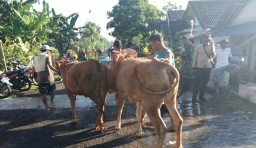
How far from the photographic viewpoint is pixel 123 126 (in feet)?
19.1

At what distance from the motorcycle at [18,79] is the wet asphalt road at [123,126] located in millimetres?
2695

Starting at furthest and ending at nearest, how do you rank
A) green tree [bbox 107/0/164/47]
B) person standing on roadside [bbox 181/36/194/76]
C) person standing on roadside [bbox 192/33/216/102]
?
green tree [bbox 107/0/164/47] < person standing on roadside [bbox 181/36/194/76] < person standing on roadside [bbox 192/33/216/102]

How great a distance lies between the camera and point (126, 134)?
5285 millimetres

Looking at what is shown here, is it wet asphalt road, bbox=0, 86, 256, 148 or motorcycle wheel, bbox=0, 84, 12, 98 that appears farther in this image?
motorcycle wheel, bbox=0, 84, 12, 98

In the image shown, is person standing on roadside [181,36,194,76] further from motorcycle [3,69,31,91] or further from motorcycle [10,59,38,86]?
motorcycle [3,69,31,91]

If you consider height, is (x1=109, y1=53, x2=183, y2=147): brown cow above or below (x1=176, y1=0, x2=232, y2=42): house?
below

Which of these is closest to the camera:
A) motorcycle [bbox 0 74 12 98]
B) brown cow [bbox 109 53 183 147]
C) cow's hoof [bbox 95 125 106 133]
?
brown cow [bbox 109 53 183 147]

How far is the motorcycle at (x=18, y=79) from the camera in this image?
10.6 m

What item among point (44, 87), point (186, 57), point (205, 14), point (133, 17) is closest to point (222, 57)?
point (186, 57)

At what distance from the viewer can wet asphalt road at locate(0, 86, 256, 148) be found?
4.84m

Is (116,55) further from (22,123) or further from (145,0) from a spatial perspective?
(145,0)

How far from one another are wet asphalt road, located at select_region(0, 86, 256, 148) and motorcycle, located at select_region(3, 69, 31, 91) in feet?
8.84

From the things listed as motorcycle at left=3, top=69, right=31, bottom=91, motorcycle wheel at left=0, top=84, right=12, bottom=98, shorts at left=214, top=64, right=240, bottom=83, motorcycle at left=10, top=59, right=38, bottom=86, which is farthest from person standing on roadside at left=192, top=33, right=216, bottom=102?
motorcycle at left=3, top=69, right=31, bottom=91

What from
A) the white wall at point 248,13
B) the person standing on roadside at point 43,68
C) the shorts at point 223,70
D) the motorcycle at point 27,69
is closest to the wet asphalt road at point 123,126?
the shorts at point 223,70
